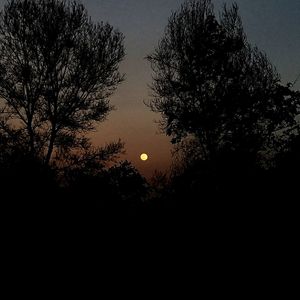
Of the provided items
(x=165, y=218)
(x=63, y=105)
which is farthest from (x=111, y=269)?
(x=63, y=105)

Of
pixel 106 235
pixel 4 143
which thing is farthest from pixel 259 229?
pixel 4 143

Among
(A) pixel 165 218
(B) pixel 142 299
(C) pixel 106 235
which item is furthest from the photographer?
(A) pixel 165 218

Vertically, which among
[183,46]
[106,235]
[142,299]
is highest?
[183,46]

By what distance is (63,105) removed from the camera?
666 inches

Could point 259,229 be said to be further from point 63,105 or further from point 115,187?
point 63,105

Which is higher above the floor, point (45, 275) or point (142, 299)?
point (45, 275)

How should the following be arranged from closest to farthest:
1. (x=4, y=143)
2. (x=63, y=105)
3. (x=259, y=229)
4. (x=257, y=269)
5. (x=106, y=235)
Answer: (x=257, y=269)
(x=259, y=229)
(x=106, y=235)
(x=4, y=143)
(x=63, y=105)

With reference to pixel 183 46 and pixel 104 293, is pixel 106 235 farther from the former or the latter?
pixel 183 46

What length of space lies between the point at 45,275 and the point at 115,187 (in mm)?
7920

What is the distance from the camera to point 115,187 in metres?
15.4

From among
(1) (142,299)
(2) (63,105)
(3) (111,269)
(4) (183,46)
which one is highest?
(4) (183,46)

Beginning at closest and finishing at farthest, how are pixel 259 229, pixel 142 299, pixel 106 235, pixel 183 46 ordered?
1. pixel 142 299
2. pixel 259 229
3. pixel 106 235
4. pixel 183 46

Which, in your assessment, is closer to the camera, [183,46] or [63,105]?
[63,105]

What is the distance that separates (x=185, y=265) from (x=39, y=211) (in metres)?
4.41
